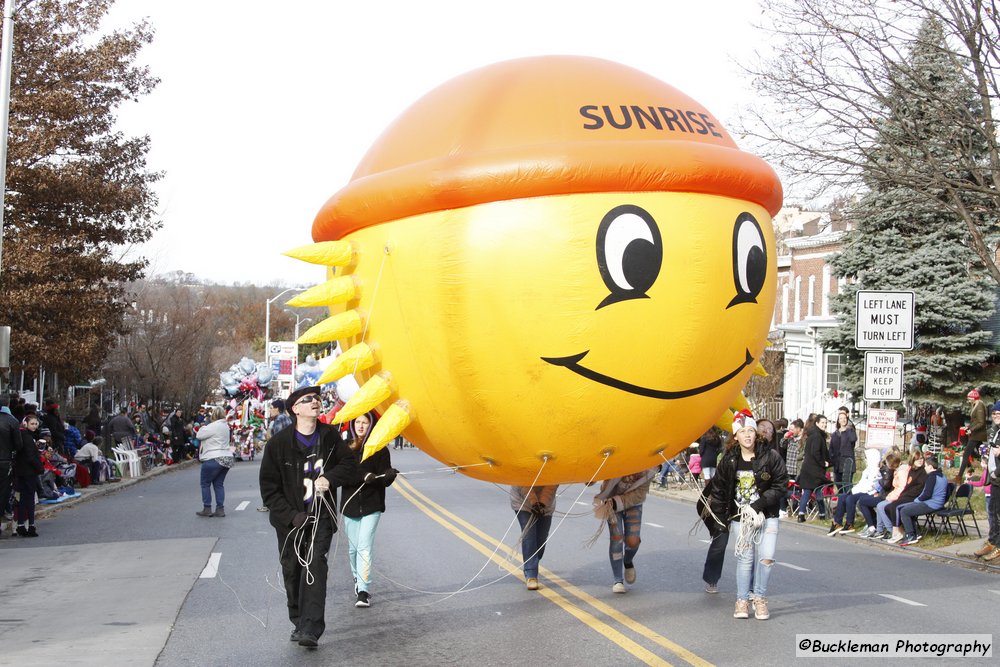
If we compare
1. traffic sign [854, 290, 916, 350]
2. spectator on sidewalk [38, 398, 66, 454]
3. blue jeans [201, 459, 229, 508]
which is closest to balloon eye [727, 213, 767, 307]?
traffic sign [854, 290, 916, 350]

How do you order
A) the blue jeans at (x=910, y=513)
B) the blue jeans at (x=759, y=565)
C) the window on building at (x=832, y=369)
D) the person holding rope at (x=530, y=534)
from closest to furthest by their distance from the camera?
1. the blue jeans at (x=759, y=565)
2. the person holding rope at (x=530, y=534)
3. the blue jeans at (x=910, y=513)
4. the window on building at (x=832, y=369)

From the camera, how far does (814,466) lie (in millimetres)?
17109

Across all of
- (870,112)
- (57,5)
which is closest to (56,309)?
(57,5)

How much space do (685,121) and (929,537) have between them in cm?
1082

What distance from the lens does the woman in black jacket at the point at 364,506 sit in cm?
886

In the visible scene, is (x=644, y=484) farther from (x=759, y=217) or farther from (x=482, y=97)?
(x=482, y=97)

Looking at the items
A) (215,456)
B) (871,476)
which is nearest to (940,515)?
(871,476)

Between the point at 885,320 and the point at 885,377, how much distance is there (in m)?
0.78

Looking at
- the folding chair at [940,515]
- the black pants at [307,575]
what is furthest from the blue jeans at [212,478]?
the folding chair at [940,515]

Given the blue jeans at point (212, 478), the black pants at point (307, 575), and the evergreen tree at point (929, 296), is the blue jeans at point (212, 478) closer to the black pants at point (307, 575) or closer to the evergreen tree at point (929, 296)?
the black pants at point (307, 575)

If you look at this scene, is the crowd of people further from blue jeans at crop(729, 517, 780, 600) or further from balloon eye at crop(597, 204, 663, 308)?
balloon eye at crop(597, 204, 663, 308)

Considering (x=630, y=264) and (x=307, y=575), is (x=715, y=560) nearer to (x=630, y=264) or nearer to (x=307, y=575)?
(x=307, y=575)

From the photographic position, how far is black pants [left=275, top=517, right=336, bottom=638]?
7.65 metres

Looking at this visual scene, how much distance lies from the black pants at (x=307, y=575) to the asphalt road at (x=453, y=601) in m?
0.21
